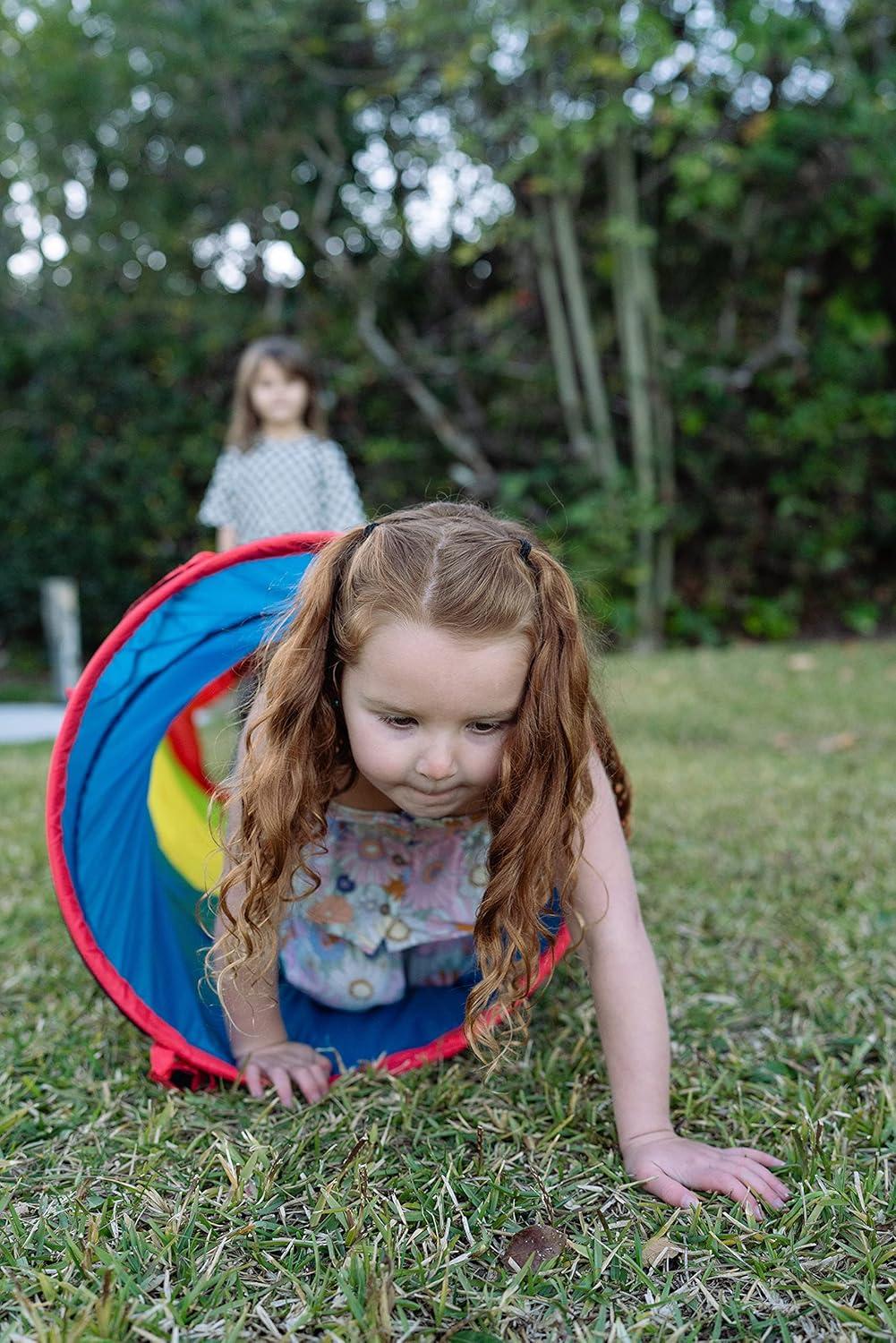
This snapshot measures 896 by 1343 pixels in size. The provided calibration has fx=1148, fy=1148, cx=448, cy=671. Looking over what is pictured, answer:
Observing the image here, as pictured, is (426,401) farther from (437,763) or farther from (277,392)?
(437,763)

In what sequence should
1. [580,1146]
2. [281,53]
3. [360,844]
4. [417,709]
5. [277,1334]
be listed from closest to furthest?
[277,1334] < [417,709] < [580,1146] < [360,844] < [281,53]

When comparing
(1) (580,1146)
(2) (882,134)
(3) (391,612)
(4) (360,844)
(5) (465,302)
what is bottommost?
(1) (580,1146)

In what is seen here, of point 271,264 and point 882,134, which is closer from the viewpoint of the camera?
point 882,134

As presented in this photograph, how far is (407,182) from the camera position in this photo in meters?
7.57

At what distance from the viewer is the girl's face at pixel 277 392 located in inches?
160

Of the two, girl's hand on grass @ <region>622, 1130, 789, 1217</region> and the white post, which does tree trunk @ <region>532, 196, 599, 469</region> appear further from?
girl's hand on grass @ <region>622, 1130, 789, 1217</region>

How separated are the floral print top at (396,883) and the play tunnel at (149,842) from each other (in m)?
0.19

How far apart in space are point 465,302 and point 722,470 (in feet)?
6.74

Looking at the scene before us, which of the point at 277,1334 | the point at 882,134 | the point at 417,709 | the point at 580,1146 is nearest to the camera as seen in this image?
the point at 277,1334

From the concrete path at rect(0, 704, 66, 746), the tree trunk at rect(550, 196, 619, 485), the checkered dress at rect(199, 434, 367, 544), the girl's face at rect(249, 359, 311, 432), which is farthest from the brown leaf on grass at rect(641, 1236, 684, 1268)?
the tree trunk at rect(550, 196, 619, 485)

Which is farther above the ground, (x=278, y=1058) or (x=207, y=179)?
(x=207, y=179)

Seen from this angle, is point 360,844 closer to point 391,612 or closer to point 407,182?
point 391,612

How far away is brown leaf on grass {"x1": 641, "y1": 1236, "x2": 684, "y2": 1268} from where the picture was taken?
53.5 inches

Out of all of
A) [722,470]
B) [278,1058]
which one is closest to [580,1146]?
[278,1058]
